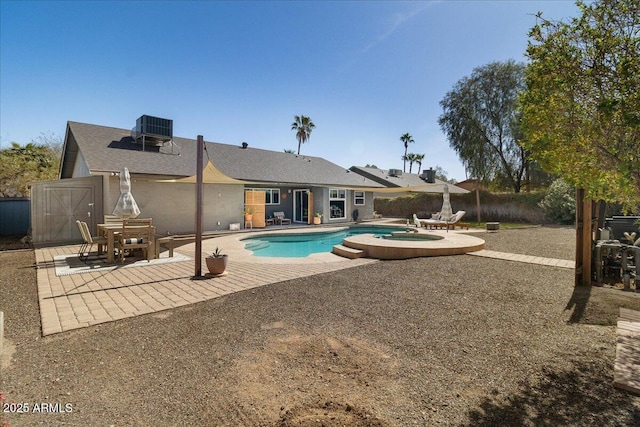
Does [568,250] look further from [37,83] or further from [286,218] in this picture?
[37,83]

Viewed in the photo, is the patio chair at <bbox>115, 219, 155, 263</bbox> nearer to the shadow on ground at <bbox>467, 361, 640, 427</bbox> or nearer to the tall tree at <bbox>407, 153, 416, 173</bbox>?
the shadow on ground at <bbox>467, 361, 640, 427</bbox>

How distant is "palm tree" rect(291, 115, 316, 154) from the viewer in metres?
40.7

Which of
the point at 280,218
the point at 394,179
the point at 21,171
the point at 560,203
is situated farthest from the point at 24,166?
the point at 560,203

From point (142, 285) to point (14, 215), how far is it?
46.0ft

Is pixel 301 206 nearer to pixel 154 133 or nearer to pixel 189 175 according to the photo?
pixel 189 175

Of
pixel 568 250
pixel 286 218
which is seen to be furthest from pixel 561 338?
pixel 286 218

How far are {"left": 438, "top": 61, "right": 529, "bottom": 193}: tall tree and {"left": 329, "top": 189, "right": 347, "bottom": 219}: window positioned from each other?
1330 cm

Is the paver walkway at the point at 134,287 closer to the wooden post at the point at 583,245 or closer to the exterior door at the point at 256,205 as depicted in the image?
the wooden post at the point at 583,245

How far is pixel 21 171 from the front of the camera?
17.5m

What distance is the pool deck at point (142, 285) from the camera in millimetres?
4395

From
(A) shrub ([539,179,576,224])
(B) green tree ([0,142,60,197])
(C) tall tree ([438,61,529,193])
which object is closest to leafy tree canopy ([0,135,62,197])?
(B) green tree ([0,142,60,197])

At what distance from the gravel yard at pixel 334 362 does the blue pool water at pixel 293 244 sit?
6.58 meters

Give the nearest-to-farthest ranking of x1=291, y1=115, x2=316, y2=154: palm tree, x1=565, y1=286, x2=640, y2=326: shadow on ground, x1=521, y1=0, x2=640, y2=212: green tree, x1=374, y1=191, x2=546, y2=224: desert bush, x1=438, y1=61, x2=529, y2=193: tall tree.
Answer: x1=521, y1=0, x2=640, y2=212: green tree < x1=565, y1=286, x2=640, y2=326: shadow on ground < x1=374, y1=191, x2=546, y2=224: desert bush < x1=438, y1=61, x2=529, y2=193: tall tree < x1=291, y1=115, x2=316, y2=154: palm tree

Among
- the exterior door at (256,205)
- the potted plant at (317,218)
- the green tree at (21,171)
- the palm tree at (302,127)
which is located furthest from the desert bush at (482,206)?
the green tree at (21,171)
